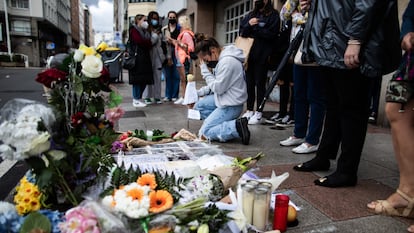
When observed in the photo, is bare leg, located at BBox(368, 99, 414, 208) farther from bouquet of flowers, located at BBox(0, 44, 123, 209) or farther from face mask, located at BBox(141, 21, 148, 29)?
face mask, located at BBox(141, 21, 148, 29)

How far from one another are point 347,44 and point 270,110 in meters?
4.11

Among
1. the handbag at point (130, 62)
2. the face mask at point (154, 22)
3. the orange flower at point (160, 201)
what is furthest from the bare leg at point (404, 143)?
the face mask at point (154, 22)

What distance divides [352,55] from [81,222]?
1.91 metres

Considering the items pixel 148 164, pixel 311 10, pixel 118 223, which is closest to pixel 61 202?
pixel 118 223

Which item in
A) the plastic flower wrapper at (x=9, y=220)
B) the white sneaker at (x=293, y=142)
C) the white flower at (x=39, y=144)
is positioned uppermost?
the white flower at (x=39, y=144)

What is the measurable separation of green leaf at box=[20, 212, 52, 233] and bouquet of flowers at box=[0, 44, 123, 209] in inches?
5.3

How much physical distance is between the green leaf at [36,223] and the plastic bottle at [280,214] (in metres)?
1.15

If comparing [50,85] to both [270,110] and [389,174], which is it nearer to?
[389,174]

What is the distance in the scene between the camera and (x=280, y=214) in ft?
5.93

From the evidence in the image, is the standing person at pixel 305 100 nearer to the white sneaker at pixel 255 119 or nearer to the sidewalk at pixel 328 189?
the sidewalk at pixel 328 189

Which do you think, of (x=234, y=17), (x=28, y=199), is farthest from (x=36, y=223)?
(x=234, y=17)

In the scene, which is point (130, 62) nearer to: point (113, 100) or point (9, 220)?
point (113, 100)

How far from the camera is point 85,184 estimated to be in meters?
1.64

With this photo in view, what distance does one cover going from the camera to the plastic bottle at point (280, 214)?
1797mm
